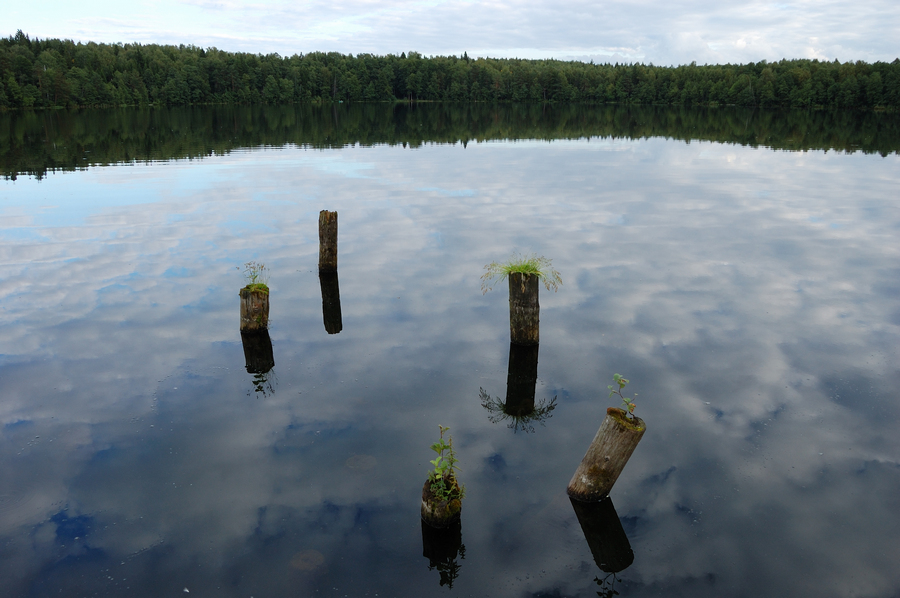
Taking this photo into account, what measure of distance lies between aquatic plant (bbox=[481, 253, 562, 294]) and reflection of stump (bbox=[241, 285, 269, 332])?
569 cm

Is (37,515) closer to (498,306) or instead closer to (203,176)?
(498,306)

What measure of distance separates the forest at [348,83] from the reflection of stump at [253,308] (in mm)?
133940

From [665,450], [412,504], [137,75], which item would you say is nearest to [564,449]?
[665,450]

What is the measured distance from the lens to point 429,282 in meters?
19.2

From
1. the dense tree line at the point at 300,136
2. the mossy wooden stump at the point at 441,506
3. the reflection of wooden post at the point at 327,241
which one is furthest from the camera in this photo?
the dense tree line at the point at 300,136

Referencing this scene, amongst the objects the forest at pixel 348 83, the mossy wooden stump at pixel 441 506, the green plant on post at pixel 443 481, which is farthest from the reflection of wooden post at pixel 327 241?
the forest at pixel 348 83

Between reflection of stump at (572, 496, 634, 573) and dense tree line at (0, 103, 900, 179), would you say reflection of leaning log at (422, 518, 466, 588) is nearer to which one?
reflection of stump at (572, 496, 634, 573)

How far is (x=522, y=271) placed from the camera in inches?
525

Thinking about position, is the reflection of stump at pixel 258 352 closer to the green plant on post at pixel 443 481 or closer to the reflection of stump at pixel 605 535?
the green plant on post at pixel 443 481

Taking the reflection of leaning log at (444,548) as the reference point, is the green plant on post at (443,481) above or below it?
above

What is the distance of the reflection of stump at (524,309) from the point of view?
13.4 metres

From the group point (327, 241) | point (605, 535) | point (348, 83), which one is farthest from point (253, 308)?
point (348, 83)

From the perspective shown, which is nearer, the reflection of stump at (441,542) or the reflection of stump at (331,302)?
the reflection of stump at (441,542)

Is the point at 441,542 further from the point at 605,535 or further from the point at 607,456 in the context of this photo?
the point at 607,456
